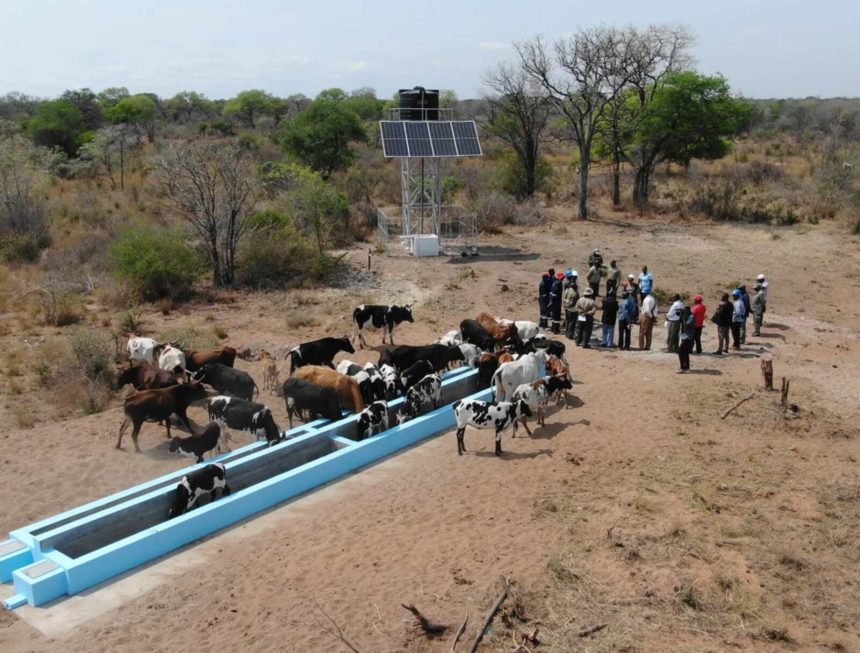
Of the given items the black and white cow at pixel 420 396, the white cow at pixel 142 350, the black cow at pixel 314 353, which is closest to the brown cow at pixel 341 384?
the black and white cow at pixel 420 396

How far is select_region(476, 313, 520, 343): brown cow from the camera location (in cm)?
1655

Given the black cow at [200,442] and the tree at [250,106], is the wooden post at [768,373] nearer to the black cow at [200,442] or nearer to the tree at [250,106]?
the black cow at [200,442]

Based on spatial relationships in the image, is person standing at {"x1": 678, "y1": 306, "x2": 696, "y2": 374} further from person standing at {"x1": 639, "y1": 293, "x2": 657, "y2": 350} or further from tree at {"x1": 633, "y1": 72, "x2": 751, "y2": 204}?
tree at {"x1": 633, "y1": 72, "x2": 751, "y2": 204}

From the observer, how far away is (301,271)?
2331 centimetres

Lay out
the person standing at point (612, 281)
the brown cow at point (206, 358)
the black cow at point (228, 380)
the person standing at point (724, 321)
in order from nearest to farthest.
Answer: the black cow at point (228, 380) < the brown cow at point (206, 358) < the person standing at point (724, 321) < the person standing at point (612, 281)

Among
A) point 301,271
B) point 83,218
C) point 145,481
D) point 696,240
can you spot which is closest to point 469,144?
point 301,271

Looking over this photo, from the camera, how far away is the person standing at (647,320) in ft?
56.1

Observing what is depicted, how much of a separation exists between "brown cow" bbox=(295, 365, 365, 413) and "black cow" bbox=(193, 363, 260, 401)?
864 mm

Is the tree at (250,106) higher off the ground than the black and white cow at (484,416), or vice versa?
the tree at (250,106)

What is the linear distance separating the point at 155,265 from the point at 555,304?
10.4 metres

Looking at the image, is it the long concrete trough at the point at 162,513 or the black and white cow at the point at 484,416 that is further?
the black and white cow at the point at 484,416

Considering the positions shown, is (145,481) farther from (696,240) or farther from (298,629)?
(696,240)

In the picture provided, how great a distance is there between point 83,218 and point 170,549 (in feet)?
75.8

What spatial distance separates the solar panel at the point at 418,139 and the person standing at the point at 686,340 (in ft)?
40.5
